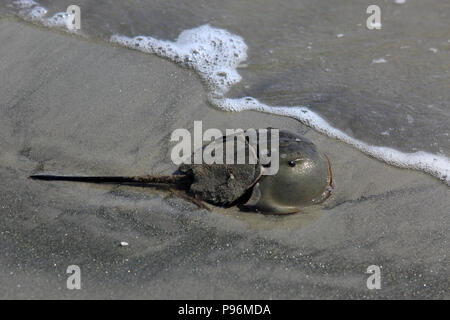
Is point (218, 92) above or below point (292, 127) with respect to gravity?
above

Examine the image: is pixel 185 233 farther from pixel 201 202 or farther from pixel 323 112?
pixel 323 112

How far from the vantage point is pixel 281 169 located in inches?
96.0

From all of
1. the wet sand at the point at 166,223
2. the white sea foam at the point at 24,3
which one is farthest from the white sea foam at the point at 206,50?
the white sea foam at the point at 24,3

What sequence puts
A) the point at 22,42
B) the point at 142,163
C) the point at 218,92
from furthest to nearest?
the point at 22,42 → the point at 218,92 → the point at 142,163

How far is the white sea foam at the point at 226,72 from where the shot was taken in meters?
3.03

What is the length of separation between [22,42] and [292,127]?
294 centimetres

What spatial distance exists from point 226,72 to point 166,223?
1.95 meters

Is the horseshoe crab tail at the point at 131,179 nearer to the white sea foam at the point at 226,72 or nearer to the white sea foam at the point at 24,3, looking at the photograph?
the white sea foam at the point at 226,72

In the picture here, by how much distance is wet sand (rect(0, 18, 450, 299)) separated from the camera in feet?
7.32

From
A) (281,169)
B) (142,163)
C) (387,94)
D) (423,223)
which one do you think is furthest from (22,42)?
(423,223)

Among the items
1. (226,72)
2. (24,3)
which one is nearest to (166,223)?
(226,72)

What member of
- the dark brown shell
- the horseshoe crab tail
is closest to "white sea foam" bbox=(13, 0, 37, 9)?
the horseshoe crab tail

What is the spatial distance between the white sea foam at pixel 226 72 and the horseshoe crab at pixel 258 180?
0.76 meters

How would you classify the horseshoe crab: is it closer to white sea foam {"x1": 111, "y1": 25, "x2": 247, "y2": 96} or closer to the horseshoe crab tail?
the horseshoe crab tail
